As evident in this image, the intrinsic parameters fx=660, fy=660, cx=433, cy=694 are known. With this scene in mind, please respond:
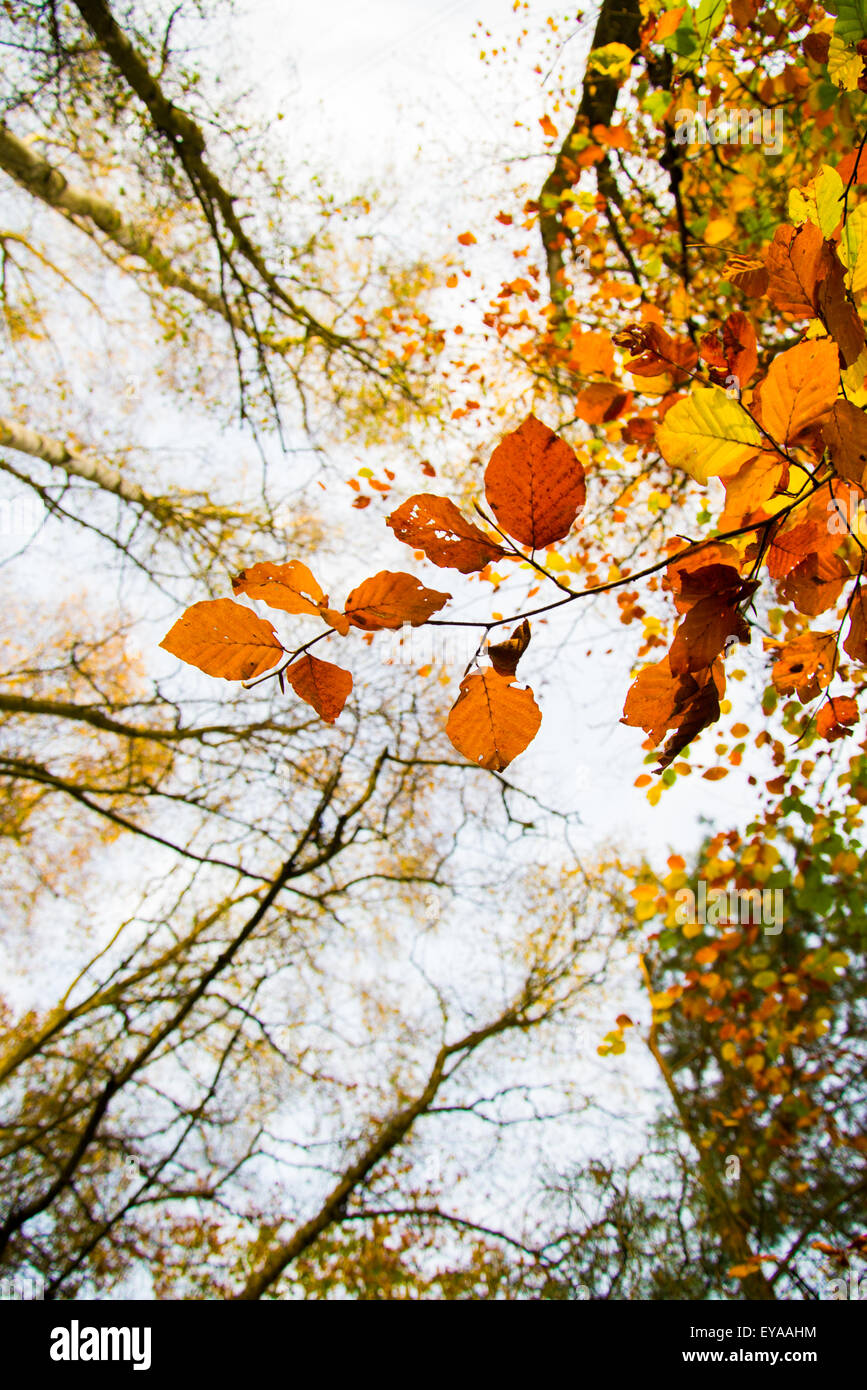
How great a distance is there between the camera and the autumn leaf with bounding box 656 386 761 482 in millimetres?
554

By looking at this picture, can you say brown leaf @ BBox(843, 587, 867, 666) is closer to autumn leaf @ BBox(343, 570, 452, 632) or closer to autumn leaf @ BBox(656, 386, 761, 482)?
autumn leaf @ BBox(656, 386, 761, 482)

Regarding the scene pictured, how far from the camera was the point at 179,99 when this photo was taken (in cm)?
391

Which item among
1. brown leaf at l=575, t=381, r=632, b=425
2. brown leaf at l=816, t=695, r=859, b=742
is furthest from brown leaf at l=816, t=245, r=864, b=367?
brown leaf at l=816, t=695, r=859, b=742

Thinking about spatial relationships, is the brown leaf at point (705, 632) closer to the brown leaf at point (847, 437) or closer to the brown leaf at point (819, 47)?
the brown leaf at point (847, 437)

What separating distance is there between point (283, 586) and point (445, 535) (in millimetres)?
146

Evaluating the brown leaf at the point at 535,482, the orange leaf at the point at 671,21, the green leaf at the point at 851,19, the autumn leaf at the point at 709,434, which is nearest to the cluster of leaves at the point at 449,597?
the brown leaf at the point at 535,482

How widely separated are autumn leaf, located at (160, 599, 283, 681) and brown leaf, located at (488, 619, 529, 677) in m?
0.19

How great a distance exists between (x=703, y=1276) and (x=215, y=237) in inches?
317

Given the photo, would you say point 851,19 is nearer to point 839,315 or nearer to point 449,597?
point 839,315

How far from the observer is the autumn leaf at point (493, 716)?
583mm

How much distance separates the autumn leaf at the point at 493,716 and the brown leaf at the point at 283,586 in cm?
15

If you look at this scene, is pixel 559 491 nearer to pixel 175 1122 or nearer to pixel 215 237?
pixel 215 237

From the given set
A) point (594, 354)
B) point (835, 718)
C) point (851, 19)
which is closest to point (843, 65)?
point (851, 19)

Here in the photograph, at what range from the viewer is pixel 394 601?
577 mm
